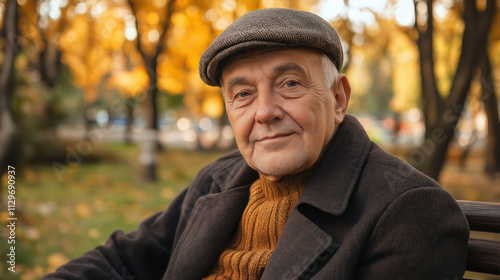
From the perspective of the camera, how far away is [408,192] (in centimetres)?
143

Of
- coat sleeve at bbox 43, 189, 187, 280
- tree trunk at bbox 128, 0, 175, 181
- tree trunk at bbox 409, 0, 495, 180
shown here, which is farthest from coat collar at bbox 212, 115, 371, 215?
tree trunk at bbox 128, 0, 175, 181

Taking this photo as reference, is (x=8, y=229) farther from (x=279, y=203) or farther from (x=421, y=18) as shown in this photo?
(x=421, y=18)

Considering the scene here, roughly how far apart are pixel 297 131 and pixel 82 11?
1011 centimetres

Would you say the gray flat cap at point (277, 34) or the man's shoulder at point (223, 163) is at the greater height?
the gray flat cap at point (277, 34)

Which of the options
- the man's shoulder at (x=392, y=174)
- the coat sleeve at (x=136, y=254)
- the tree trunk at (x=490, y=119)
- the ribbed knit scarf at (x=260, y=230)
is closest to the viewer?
the man's shoulder at (x=392, y=174)

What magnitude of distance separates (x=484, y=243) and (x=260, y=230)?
0.95 m

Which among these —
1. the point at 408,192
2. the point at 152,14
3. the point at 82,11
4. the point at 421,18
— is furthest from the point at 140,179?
the point at 408,192

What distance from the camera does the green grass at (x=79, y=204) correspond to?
5.03m

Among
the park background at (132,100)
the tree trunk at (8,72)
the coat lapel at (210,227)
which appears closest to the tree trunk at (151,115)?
the park background at (132,100)

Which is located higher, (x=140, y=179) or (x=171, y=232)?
(x=171, y=232)

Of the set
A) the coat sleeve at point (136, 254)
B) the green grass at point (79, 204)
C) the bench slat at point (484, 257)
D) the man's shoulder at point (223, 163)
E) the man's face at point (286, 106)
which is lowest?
the green grass at point (79, 204)

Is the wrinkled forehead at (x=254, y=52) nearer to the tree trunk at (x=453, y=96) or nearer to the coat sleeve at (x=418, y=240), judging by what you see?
the coat sleeve at (x=418, y=240)

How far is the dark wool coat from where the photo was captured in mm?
1354

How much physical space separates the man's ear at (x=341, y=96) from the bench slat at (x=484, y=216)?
663 millimetres
